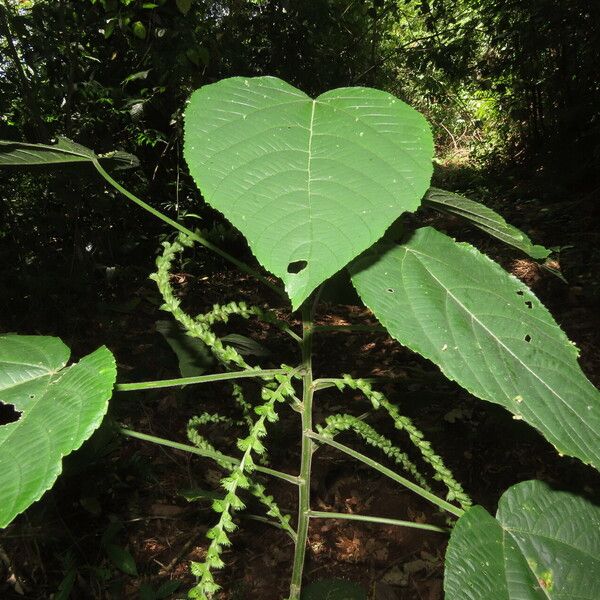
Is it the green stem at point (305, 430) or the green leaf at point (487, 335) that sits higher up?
the green leaf at point (487, 335)

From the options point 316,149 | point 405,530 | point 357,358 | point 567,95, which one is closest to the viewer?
point 316,149

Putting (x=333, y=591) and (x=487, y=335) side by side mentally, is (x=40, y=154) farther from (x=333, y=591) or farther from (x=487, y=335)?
(x=333, y=591)

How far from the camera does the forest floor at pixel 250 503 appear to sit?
6.56 ft

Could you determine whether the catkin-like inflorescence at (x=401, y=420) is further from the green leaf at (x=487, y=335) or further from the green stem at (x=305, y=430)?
the green leaf at (x=487, y=335)

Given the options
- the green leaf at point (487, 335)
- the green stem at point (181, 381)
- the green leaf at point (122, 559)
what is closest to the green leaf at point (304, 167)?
the green leaf at point (487, 335)

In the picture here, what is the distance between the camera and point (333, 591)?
51.4 inches

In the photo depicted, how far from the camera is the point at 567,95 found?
5594 millimetres

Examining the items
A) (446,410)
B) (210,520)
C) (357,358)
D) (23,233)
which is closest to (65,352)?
(210,520)

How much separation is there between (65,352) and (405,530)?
6.72 ft

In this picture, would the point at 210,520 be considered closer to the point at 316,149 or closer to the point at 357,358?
the point at 357,358

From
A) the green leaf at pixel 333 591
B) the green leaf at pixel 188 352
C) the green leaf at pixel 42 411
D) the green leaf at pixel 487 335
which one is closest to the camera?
the green leaf at pixel 42 411

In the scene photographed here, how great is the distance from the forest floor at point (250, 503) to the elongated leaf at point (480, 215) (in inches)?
19.5

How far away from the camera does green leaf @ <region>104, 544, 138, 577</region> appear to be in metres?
2.04

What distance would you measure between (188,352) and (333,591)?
783mm
